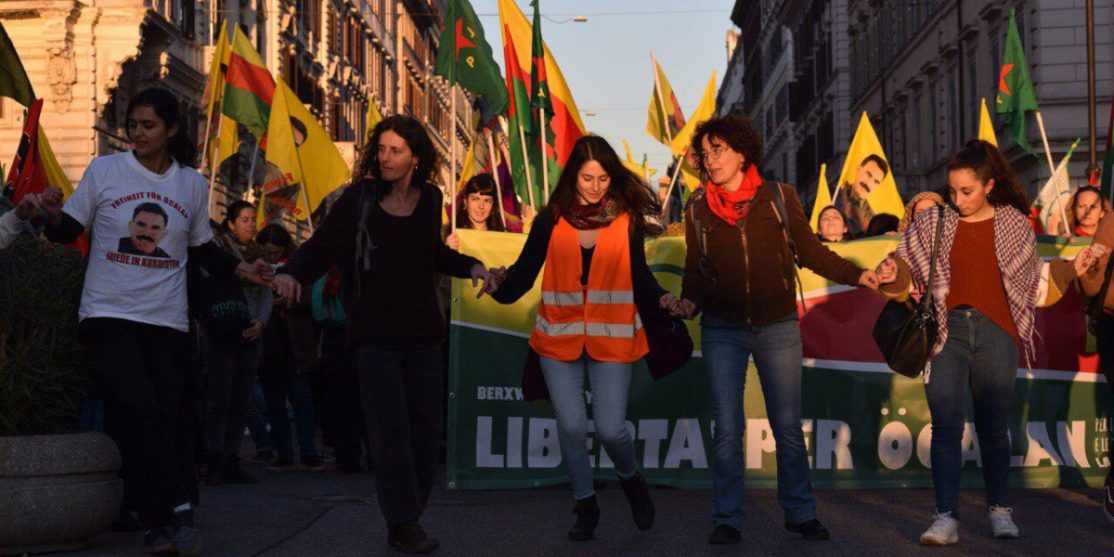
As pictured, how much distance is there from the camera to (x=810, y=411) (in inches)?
377

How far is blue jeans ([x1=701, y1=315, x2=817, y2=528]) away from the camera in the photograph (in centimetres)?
704

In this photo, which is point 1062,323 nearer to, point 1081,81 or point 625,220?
point 625,220

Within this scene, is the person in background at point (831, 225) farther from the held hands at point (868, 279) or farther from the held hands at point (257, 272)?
the held hands at point (257, 272)

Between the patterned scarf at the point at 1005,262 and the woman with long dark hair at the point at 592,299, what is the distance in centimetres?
114

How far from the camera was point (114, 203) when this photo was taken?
21.8 ft

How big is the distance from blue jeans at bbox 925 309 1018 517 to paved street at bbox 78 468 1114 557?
33cm

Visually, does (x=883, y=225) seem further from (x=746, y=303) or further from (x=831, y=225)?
(x=746, y=303)

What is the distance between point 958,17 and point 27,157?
27615mm

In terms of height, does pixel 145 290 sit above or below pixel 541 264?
below

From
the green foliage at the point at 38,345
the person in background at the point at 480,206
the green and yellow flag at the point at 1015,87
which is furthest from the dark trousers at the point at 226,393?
the green and yellow flag at the point at 1015,87

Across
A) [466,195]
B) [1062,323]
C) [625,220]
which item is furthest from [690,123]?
[625,220]

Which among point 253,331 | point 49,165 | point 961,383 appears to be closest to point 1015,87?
point 49,165

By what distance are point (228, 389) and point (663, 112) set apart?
7182 millimetres

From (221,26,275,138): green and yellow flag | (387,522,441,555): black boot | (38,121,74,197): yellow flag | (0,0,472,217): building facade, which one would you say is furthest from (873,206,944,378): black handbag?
(0,0,472,217): building facade
